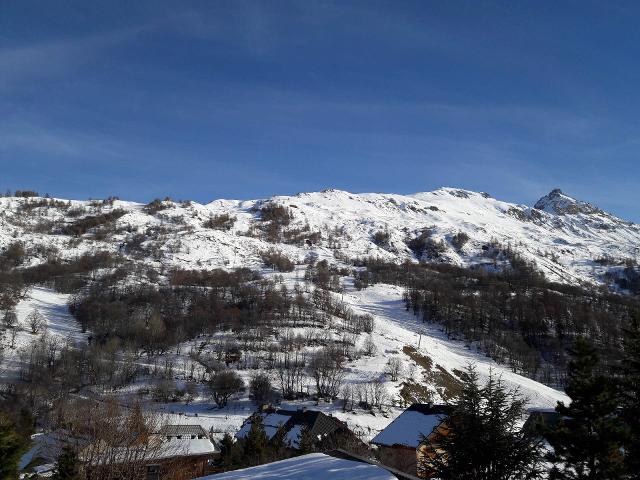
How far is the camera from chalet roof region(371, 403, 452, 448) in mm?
42031

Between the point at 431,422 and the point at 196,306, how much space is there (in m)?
107

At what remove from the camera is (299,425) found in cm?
5288

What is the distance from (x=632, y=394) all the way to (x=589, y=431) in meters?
2.90

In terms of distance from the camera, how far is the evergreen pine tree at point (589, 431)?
17.0m

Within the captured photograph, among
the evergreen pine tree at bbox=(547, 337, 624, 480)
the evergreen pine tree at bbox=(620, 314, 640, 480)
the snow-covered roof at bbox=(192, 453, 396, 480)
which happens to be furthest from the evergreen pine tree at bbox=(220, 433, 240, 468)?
the evergreen pine tree at bbox=(620, 314, 640, 480)

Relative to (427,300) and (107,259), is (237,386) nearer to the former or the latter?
(427,300)

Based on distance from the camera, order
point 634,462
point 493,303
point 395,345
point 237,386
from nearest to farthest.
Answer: point 634,462, point 237,386, point 395,345, point 493,303

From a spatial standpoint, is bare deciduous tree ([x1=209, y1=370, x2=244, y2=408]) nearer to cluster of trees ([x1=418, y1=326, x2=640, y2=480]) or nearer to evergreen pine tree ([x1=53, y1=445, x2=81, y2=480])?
evergreen pine tree ([x1=53, y1=445, x2=81, y2=480])

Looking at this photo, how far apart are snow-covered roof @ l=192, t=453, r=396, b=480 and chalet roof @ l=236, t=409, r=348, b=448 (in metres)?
36.0

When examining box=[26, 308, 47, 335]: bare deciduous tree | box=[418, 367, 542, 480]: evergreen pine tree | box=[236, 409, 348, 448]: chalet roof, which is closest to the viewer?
box=[418, 367, 542, 480]: evergreen pine tree

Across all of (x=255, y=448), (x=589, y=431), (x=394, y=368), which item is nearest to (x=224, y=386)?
(x=394, y=368)

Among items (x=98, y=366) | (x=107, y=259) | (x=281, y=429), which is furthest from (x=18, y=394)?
(x=107, y=259)

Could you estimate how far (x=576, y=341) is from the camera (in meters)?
19.6

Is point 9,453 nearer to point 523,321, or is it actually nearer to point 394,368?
point 394,368
